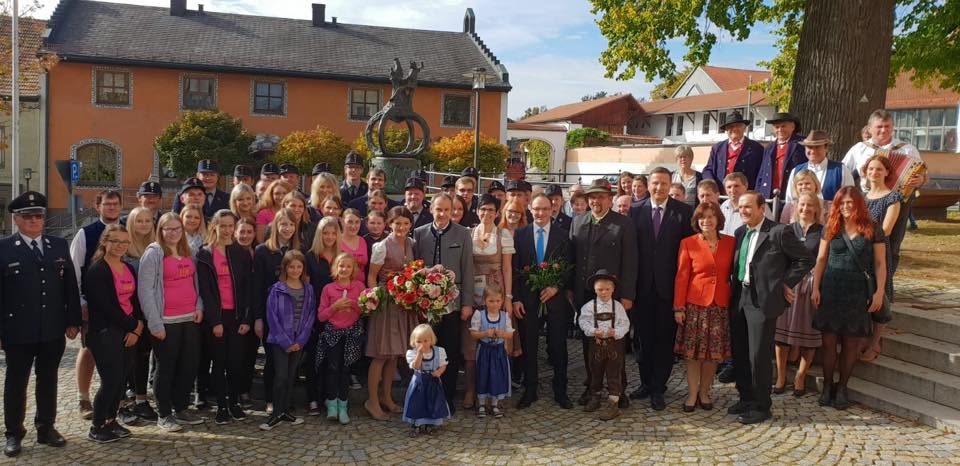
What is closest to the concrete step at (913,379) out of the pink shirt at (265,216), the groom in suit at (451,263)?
the groom in suit at (451,263)

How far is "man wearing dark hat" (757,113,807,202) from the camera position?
7.71m

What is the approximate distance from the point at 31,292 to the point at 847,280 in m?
6.38

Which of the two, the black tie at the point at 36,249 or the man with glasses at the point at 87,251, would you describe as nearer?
the black tie at the point at 36,249

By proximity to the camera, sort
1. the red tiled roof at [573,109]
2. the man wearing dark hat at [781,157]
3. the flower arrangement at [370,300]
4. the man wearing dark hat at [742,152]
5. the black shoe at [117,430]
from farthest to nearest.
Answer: the red tiled roof at [573,109]
the man wearing dark hat at [742,152]
the man wearing dark hat at [781,157]
the flower arrangement at [370,300]
the black shoe at [117,430]

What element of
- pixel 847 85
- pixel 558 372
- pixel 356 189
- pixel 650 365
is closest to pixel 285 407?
pixel 558 372

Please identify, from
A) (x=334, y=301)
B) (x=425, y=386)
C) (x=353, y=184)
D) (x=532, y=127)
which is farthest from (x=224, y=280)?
(x=532, y=127)

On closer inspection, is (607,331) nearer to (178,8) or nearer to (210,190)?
(210,190)

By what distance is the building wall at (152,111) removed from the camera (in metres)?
28.5

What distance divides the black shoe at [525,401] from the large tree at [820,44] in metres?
5.91

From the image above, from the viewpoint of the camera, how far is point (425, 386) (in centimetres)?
582

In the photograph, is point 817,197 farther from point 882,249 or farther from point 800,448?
point 800,448

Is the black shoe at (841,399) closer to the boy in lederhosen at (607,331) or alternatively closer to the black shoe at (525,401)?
the boy in lederhosen at (607,331)

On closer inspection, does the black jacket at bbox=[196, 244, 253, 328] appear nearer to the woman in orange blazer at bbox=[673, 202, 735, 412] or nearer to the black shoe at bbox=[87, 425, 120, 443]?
the black shoe at bbox=[87, 425, 120, 443]

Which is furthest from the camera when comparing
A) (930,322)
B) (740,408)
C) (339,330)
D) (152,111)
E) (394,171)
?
(152,111)
